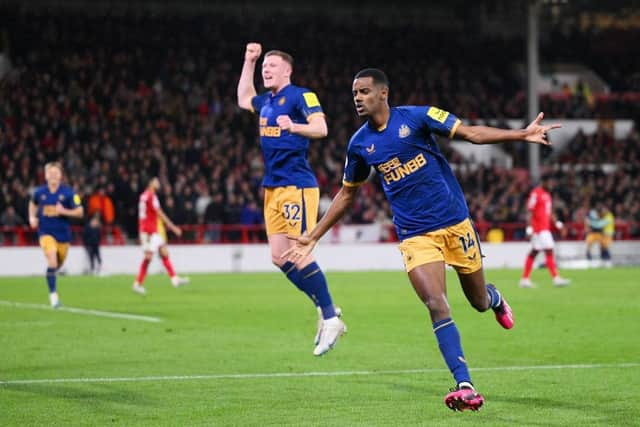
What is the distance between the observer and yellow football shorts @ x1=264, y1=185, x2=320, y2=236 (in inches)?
441

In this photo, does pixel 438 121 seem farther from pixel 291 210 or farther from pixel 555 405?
pixel 291 210

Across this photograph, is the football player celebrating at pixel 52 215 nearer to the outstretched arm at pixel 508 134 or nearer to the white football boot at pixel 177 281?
the white football boot at pixel 177 281

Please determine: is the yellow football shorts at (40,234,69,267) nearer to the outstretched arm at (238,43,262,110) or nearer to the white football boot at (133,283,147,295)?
the white football boot at (133,283,147,295)

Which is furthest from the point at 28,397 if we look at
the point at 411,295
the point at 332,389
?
the point at 411,295

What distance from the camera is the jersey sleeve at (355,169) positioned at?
Answer: 8602 millimetres

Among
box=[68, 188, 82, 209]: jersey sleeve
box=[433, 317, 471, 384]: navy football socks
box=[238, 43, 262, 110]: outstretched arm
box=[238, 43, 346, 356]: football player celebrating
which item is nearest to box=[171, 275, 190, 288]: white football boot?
box=[68, 188, 82, 209]: jersey sleeve

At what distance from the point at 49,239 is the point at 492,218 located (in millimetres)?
20034

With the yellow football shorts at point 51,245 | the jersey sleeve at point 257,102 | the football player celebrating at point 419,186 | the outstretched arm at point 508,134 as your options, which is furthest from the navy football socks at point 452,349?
the yellow football shorts at point 51,245

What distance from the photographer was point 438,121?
8195mm

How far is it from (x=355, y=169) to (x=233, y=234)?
85.6 feet

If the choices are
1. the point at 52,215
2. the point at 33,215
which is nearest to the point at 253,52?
the point at 52,215

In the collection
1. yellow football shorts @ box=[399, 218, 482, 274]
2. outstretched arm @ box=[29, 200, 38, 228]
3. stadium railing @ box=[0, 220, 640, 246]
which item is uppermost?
yellow football shorts @ box=[399, 218, 482, 274]

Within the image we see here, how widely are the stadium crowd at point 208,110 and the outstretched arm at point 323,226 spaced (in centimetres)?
2381

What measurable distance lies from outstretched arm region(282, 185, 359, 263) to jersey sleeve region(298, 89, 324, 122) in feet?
6.71
